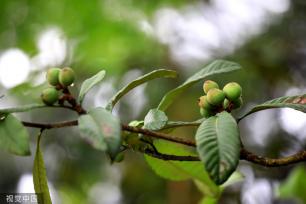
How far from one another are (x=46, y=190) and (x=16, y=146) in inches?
5.8

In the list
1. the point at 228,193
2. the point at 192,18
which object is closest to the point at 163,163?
the point at 228,193

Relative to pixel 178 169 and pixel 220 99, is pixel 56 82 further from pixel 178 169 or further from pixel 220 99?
pixel 178 169

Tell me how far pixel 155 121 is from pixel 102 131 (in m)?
0.13

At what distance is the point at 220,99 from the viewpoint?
0.63 m

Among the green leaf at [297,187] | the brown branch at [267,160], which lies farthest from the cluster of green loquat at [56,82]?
the green leaf at [297,187]

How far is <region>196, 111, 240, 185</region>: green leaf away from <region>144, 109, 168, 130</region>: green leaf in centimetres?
7

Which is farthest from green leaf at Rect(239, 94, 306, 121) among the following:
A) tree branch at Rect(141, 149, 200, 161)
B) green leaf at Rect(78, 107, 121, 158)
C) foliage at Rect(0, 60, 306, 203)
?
green leaf at Rect(78, 107, 121, 158)

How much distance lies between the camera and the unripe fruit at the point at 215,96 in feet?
2.06

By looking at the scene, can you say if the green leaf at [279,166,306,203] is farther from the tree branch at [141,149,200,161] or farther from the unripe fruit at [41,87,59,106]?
the unripe fruit at [41,87,59,106]

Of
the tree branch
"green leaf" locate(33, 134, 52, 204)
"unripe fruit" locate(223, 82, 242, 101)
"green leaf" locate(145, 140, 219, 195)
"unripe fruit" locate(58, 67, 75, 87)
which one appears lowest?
"green leaf" locate(145, 140, 219, 195)

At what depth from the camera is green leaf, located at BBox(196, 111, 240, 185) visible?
523mm

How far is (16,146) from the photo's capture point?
56cm

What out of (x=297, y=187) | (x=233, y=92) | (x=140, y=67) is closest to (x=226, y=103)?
(x=233, y=92)

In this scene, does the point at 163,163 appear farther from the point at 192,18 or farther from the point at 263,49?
the point at 192,18
